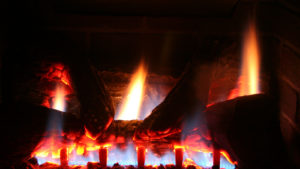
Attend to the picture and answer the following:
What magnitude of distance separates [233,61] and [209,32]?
0.27 metres

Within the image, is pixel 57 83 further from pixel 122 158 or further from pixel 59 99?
pixel 122 158

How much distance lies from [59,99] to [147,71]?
0.66 metres

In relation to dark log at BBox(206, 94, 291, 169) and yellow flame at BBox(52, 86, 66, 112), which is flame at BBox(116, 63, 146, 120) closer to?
yellow flame at BBox(52, 86, 66, 112)

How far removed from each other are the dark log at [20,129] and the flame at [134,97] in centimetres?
A: 57

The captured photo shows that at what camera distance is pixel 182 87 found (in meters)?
1.41

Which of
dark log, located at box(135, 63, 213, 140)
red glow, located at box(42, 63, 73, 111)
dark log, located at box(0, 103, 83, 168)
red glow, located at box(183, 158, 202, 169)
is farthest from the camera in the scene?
red glow, located at box(42, 63, 73, 111)

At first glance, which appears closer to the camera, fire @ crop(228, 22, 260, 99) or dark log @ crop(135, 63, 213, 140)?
dark log @ crop(135, 63, 213, 140)

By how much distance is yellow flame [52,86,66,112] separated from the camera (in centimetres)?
170

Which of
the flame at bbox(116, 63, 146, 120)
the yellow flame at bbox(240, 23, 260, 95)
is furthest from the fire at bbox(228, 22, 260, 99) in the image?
the flame at bbox(116, 63, 146, 120)

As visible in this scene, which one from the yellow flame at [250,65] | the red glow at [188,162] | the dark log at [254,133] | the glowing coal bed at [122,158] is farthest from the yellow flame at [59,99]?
the yellow flame at [250,65]

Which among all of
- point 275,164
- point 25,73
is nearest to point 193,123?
point 275,164

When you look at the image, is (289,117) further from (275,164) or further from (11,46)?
(11,46)

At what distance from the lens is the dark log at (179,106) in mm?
1311

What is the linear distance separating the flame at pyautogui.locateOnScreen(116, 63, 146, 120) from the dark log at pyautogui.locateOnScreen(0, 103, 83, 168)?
22.6 inches
